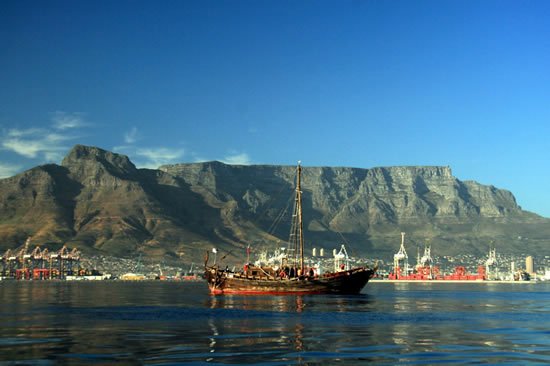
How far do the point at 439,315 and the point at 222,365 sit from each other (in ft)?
150

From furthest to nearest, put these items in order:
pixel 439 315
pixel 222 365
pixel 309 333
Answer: pixel 439 315, pixel 309 333, pixel 222 365

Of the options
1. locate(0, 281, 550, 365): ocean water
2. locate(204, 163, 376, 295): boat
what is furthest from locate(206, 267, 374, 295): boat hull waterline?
locate(0, 281, 550, 365): ocean water

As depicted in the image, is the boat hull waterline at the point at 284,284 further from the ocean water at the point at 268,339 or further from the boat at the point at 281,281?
the ocean water at the point at 268,339

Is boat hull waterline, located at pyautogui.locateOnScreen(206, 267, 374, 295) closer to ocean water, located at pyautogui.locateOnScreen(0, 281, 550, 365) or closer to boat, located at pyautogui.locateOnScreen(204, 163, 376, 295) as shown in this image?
boat, located at pyautogui.locateOnScreen(204, 163, 376, 295)

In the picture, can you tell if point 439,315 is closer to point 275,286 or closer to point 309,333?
point 309,333

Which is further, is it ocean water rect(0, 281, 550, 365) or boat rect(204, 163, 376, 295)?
boat rect(204, 163, 376, 295)

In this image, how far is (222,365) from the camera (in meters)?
37.7

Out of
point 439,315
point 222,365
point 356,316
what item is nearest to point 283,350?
point 222,365

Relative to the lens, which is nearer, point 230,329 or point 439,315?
point 230,329

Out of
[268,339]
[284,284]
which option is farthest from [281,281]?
[268,339]

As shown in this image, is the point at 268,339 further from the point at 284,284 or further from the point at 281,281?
the point at 284,284

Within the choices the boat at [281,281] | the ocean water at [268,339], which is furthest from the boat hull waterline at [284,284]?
the ocean water at [268,339]

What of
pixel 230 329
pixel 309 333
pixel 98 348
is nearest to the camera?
pixel 98 348

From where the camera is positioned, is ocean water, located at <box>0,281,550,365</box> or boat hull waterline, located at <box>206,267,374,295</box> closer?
ocean water, located at <box>0,281,550,365</box>
